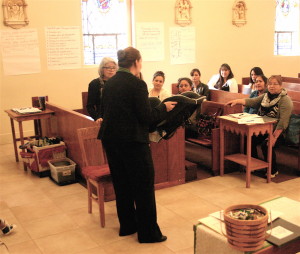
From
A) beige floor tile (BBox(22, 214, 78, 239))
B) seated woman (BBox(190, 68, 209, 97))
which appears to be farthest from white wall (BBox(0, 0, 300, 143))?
beige floor tile (BBox(22, 214, 78, 239))

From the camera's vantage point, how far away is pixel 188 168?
4.71 m

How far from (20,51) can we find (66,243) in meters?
4.27

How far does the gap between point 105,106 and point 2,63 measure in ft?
13.9

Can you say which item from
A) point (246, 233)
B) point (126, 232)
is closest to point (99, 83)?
point (126, 232)

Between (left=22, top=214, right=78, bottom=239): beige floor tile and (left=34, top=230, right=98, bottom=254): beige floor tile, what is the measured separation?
8 centimetres

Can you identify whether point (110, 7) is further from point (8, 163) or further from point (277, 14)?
point (277, 14)

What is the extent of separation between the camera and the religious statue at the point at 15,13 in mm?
6539

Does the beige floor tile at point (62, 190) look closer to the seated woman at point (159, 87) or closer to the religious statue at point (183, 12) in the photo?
the seated woman at point (159, 87)

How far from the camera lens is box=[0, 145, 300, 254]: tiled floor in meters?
3.31

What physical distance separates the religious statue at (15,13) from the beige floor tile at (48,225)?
3877 millimetres

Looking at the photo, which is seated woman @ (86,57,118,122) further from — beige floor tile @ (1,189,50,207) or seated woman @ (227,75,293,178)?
seated woman @ (227,75,293,178)

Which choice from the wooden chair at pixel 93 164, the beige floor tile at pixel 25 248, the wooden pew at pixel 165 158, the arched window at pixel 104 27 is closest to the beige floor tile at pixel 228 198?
the wooden pew at pixel 165 158

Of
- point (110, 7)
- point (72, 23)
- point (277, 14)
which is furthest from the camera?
point (277, 14)

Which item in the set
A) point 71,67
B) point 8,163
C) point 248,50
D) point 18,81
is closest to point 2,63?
point 18,81
